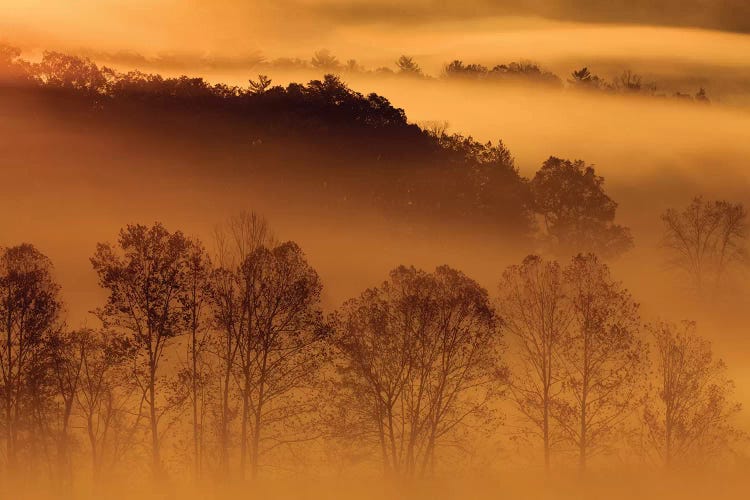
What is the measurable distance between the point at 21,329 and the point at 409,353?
707 inches

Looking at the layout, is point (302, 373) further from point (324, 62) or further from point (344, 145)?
point (324, 62)

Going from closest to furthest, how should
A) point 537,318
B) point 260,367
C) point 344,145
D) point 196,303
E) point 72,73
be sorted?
point 260,367, point 196,303, point 537,318, point 344,145, point 72,73

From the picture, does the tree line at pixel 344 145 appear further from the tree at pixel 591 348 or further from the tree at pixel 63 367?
the tree at pixel 63 367

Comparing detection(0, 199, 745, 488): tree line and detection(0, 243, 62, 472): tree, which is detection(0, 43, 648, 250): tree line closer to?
detection(0, 199, 745, 488): tree line

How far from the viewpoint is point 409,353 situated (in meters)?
68.4

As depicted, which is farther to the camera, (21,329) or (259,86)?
(259,86)

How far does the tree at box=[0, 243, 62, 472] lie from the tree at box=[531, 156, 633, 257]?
50159 millimetres

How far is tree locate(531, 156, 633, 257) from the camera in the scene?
109 m

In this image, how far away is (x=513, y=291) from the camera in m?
76.1

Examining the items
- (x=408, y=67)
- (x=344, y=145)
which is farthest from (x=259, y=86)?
(x=408, y=67)

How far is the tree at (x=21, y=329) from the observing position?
6612 centimetres

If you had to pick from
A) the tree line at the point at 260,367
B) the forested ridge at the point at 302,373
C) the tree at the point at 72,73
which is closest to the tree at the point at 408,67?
the tree at the point at 72,73

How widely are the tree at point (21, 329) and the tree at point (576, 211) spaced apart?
50159mm

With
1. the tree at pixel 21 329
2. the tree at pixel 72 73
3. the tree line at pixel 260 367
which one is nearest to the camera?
the tree at pixel 21 329
